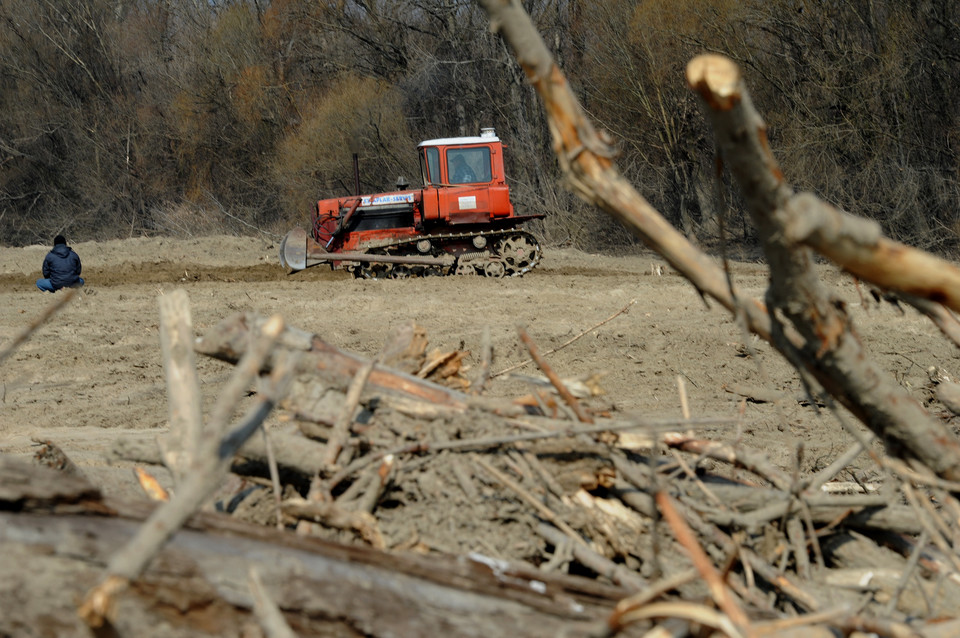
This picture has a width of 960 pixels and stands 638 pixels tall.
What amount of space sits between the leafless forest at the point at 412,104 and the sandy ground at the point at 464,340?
583cm

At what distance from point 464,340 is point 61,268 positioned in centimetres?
837

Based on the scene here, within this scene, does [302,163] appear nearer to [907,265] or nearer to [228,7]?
[228,7]

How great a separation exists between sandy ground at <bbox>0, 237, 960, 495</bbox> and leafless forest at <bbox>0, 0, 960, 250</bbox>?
19.1ft

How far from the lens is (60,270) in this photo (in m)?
13.2

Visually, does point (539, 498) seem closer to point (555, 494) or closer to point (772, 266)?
point (555, 494)

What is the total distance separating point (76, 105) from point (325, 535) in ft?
104

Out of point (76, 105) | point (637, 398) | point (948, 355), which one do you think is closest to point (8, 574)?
point (637, 398)

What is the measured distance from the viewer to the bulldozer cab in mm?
15156

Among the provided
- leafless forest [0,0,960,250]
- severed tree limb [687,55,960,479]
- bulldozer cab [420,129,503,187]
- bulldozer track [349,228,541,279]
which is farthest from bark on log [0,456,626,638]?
leafless forest [0,0,960,250]

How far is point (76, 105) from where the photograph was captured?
29.7 meters

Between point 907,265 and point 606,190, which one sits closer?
point 907,265

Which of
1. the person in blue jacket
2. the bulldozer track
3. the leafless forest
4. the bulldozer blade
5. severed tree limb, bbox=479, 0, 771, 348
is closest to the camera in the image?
severed tree limb, bbox=479, 0, 771, 348

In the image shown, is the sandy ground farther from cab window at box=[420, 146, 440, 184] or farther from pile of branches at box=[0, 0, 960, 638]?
cab window at box=[420, 146, 440, 184]

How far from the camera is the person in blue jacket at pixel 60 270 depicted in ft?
43.4
